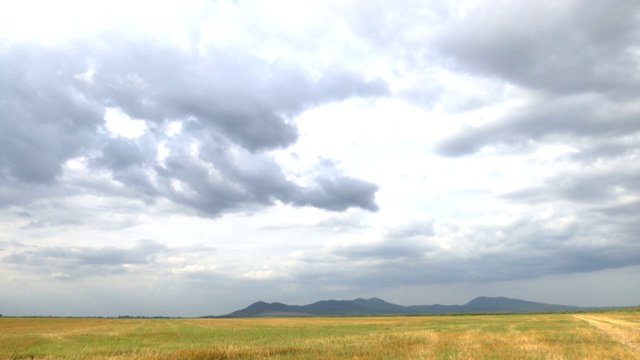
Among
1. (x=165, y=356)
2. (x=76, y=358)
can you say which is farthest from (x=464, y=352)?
(x=76, y=358)

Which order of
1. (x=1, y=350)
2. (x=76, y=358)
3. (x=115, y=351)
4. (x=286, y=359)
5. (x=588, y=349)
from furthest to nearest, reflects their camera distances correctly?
(x=1, y=350), (x=115, y=351), (x=588, y=349), (x=76, y=358), (x=286, y=359)

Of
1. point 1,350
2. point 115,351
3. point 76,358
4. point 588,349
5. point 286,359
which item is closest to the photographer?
point 286,359

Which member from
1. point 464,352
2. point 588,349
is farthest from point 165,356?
point 588,349

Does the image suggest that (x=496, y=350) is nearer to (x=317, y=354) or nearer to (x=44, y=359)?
(x=317, y=354)

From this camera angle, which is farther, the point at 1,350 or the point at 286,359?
the point at 1,350

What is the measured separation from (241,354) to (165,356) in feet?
13.5

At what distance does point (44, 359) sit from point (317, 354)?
15.2 meters

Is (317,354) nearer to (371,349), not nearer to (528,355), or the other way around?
(371,349)

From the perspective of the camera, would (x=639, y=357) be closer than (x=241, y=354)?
Yes

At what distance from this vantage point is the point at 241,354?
88.0 feet

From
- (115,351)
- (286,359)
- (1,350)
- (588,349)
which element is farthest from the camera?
(1,350)

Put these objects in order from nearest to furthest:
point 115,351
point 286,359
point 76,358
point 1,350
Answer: point 286,359
point 76,358
point 115,351
point 1,350

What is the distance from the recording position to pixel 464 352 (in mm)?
26266

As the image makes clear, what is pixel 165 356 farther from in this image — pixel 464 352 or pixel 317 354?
pixel 464 352
